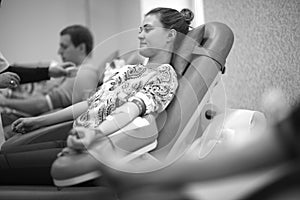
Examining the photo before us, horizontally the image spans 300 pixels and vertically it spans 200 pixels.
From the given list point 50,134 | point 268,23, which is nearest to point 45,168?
point 50,134

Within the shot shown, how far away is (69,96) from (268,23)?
0.96m

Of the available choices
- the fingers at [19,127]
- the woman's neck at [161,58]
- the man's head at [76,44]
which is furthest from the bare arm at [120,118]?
the man's head at [76,44]

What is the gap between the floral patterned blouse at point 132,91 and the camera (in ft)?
3.89

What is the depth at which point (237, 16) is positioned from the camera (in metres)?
2.00

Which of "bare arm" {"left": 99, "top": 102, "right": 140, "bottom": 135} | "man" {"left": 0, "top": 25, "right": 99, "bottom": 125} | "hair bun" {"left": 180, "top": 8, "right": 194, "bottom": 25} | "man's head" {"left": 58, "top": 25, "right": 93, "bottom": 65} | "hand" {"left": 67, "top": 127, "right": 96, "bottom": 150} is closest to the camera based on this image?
"hand" {"left": 67, "top": 127, "right": 96, "bottom": 150}

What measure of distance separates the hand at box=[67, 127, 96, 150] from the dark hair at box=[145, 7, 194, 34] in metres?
0.53

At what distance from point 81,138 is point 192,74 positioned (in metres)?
0.47

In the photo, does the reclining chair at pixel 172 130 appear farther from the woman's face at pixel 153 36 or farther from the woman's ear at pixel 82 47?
the woman's ear at pixel 82 47

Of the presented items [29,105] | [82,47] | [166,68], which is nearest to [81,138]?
[166,68]

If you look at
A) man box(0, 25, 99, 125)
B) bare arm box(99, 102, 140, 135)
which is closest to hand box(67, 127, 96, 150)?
bare arm box(99, 102, 140, 135)

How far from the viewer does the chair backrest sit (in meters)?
1.18

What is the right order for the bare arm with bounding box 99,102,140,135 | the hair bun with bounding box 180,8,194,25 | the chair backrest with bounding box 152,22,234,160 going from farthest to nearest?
the hair bun with bounding box 180,8,194,25 → the chair backrest with bounding box 152,22,234,160 → the bare arm with bounding box 99,102,140,135

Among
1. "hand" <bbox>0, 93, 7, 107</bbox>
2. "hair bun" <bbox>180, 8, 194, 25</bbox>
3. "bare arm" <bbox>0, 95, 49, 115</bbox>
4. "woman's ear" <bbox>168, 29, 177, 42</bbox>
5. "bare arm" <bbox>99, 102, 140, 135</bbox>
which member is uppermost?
"hair bun" <bbox>180, 8, 194, 25</bbox>

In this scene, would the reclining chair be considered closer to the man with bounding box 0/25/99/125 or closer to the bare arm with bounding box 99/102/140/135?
the bare arm with bounding box 99/102/140/135
